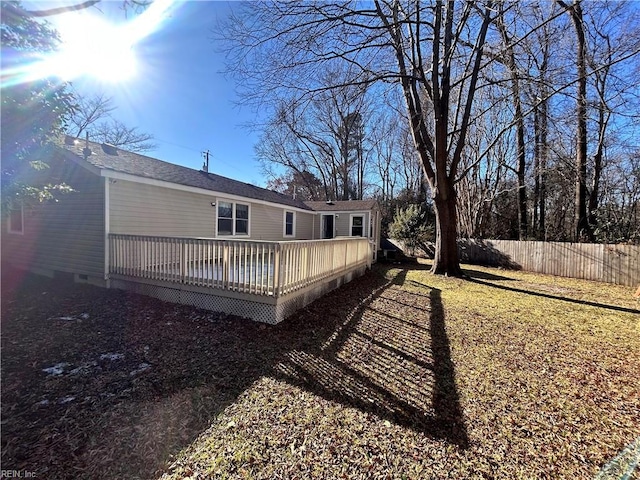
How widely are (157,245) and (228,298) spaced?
2024 millimetres

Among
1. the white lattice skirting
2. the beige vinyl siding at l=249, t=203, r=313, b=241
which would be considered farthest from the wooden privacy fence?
the white lattice skirting

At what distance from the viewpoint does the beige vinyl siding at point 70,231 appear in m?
6.33

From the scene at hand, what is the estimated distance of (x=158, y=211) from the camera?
748 cm

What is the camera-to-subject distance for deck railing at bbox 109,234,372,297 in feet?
15.4

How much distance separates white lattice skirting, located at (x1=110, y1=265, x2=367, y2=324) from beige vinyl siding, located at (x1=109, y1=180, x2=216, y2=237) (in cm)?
144

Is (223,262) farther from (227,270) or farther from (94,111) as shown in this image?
(94,111)

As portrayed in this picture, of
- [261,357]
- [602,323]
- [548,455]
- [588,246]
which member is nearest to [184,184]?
[261,357]

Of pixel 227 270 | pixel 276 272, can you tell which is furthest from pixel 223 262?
pixel 276 272

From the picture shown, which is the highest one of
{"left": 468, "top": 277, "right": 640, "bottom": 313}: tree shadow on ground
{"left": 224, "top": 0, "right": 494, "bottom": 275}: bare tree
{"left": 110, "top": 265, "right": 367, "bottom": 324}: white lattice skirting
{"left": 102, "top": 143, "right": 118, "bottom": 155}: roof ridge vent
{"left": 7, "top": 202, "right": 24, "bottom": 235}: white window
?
{"left": 224, "top": 0, "right": 494, "bottom": 275}: bare tree

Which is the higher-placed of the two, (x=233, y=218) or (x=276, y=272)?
(x=233, y=218)

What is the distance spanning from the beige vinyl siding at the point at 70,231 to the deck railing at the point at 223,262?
1.95 feet

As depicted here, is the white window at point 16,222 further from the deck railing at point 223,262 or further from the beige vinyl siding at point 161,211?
the deck railing at point 223,262

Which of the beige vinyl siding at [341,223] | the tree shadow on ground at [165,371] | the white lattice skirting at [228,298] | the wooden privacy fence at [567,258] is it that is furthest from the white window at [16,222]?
the wooden privacy fence at [567,258]

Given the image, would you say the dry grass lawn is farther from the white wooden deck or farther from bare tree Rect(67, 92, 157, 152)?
bare tree Rect(67, 92, 157, 152)
